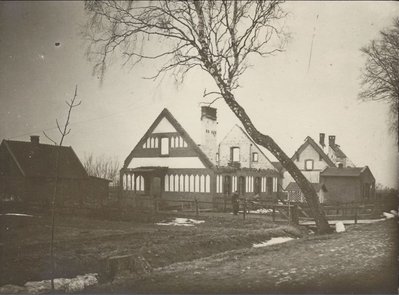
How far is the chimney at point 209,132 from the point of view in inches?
248

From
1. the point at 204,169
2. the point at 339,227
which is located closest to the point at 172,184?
the point at 204,169

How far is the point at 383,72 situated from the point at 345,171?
4.06 feet

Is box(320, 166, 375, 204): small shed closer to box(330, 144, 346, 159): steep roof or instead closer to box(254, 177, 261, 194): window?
box(330, 144, 346, 159): steep roof

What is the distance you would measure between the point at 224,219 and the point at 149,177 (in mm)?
2805

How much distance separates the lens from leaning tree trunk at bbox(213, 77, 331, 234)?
20.1 feet

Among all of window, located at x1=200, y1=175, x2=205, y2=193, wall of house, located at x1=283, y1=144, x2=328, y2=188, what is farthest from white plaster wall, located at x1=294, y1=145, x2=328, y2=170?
window, located at x1=200, y1=175, x2=205, y2=193

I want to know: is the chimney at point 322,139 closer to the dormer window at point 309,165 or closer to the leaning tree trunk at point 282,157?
Answer: the leaning tree trunk at point 282,157

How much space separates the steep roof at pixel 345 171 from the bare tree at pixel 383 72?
570mm

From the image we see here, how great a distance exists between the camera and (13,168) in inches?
202

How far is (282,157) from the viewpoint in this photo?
6828 millimetres

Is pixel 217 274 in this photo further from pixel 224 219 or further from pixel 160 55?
pixel 224 219

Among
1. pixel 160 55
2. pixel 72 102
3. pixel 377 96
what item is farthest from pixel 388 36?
pixel 72 102

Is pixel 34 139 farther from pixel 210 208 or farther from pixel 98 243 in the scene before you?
pixel 210 208

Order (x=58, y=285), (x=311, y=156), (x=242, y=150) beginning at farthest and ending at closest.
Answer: (x=242, y=150), (x=311, y=156), (x=58, y=285)
